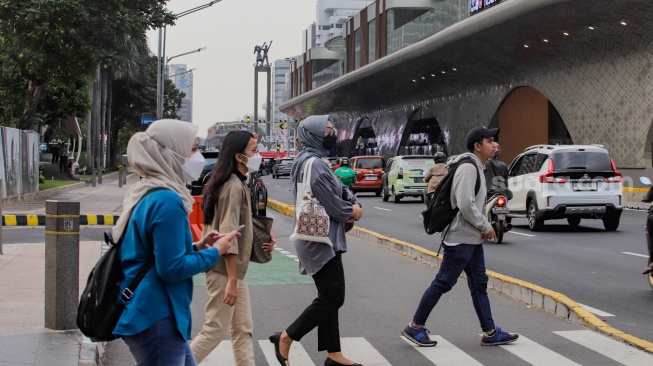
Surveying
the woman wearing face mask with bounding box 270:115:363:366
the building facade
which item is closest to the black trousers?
the woman wearing face mask with bounding box 270:115:363:366

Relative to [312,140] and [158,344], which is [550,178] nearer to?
[312,140]

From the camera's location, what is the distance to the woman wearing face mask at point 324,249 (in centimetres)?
656

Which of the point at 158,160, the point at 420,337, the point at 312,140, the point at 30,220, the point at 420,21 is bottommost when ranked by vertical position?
the point at 420,337

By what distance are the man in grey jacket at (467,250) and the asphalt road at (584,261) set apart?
1.70 m

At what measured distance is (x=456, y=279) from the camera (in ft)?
25.2

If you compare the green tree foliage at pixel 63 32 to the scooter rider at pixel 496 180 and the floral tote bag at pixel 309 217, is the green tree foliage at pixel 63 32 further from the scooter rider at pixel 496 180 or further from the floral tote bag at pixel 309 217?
the floral tote bag at pixel 309 217

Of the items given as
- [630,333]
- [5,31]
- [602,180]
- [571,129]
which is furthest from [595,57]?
[630,333]

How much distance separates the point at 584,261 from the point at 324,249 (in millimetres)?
8615

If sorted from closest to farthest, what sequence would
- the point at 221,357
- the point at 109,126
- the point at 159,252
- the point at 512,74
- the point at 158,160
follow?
the point at 159,252
the point at 158,160
the point at 221,357
the point at 512,74
the point at 109,126

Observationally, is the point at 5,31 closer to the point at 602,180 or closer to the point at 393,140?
the point at 602,180

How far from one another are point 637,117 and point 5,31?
21917 mm

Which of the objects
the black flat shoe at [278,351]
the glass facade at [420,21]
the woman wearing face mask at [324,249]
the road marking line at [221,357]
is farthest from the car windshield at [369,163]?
the woman wearing face mask at [324,249]

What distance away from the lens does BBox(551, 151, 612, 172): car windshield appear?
1920 centimetres

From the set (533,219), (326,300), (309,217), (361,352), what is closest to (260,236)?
(309,217)
